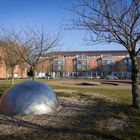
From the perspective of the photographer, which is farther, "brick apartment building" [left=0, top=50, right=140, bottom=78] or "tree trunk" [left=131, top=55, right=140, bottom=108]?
"brick apartment building" [left=0, top=50, right=140, bottom=78]

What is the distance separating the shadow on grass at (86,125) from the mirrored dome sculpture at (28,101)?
1.55 ft

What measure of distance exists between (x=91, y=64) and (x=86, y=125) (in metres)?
130

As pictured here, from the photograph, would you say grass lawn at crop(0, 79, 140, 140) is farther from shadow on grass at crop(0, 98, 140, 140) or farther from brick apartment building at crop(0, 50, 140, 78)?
brick apartment building at crop(0, 50, 140, 78)

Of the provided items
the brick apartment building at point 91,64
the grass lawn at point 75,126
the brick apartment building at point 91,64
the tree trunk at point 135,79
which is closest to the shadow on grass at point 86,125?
the grass lawn at point 75,126

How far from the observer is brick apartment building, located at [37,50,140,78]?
121 meters

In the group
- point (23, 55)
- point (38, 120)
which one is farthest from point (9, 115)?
point (23, 55)

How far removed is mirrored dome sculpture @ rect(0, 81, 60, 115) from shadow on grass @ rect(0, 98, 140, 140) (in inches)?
18.6

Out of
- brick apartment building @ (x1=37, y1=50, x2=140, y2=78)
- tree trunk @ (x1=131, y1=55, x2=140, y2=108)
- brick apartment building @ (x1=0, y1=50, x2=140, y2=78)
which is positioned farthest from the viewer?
brick apartment building @ (x1=37, y1=50, x2=140, y2=78)

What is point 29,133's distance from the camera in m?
8.39

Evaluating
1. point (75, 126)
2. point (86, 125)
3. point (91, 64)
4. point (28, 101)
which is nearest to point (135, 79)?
point (86, 125)

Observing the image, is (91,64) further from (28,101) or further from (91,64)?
(28,101)

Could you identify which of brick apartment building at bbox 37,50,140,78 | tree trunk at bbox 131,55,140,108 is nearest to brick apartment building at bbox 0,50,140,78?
brick apartment building at bbox 37,50,140,78

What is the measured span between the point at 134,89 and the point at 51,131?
5618 millimetres

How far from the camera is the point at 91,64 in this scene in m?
139
